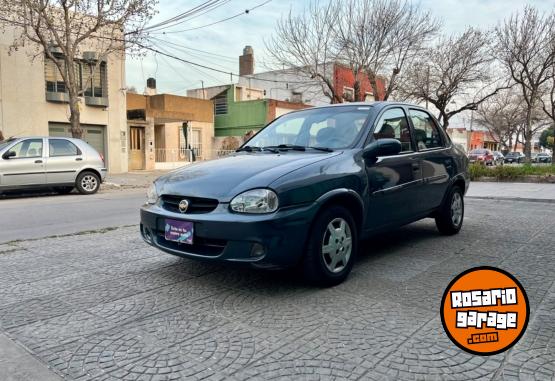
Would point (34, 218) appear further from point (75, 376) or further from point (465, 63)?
point (465, 63)

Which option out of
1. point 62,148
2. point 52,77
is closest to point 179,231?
point 62,148

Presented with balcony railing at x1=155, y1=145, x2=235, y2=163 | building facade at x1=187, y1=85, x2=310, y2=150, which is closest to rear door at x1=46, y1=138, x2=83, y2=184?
balcony railing at x1=155, y1=145, x2=235, y2=163

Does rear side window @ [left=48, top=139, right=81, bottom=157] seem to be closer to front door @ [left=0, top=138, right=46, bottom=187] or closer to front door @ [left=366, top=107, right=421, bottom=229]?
front door @ [left=0, top=138, right=46, bottom=187]

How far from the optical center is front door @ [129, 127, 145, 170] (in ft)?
82.5

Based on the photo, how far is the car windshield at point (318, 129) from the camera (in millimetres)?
4645

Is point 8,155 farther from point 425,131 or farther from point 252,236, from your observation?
point 252,236

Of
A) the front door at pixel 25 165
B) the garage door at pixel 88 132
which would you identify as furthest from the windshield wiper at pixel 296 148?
the garage door at pixel 88 132

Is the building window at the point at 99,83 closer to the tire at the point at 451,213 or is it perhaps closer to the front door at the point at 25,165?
the front door at the point at 25,165

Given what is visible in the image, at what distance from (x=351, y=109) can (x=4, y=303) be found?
3704 mm

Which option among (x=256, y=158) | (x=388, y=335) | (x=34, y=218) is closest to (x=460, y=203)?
Answer: (x=256, y=158)

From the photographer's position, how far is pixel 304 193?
12.1 ft

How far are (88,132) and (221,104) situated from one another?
52.0ft

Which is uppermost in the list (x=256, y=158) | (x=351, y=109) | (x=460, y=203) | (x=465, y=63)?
(x=465, y=63)

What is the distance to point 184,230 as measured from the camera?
3.74 metres
